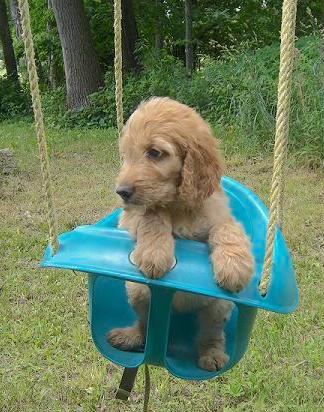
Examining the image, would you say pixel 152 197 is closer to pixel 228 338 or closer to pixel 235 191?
Result: pixel 228 338

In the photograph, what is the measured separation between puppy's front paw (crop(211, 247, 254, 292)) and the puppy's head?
311mm

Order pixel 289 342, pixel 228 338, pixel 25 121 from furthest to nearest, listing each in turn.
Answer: pixel 25 121 → pixel 289 342 → pixel 228 338

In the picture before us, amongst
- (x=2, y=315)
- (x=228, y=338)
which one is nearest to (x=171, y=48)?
(x=2, y=315)

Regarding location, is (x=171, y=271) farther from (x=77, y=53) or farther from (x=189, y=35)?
(x=189, y=35)

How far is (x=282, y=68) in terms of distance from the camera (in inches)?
73.9

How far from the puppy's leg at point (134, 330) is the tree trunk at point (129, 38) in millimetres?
13475

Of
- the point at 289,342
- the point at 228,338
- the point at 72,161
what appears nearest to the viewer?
the point at 228,338

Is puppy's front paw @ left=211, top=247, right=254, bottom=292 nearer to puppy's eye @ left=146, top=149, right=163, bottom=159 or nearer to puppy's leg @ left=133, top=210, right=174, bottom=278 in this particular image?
puppy's leg @ left=133, top=210, right=174, bottom=278

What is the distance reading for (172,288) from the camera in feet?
6.22

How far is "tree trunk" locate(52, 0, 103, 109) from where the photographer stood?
13.7 metres

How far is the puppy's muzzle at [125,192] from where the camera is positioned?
81.9 inches

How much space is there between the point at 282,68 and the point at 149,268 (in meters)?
0.73

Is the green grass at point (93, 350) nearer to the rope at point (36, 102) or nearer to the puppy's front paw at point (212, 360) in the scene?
the puppy's front paw at point (212, 360)

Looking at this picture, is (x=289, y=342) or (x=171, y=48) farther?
(x=171, y=48)
